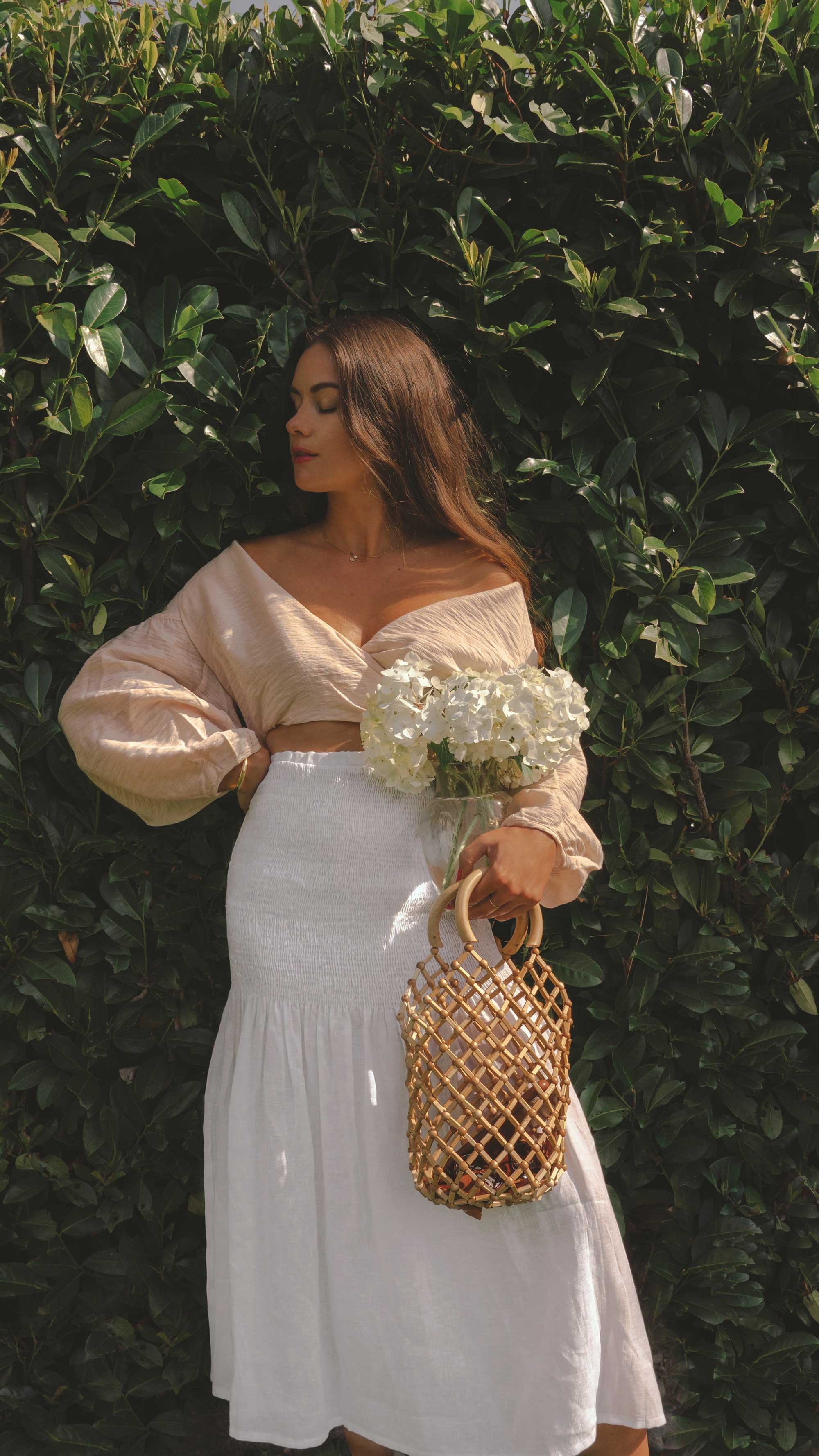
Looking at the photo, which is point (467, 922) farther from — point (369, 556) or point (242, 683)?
point (369, 556)

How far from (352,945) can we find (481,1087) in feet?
1.20

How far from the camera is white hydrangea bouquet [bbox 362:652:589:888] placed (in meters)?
1.67

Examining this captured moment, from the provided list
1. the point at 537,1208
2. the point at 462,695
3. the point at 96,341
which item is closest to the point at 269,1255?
the point at 537,1208

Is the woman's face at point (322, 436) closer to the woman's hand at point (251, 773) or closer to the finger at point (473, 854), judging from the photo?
the woman's hand at point (251, 773)

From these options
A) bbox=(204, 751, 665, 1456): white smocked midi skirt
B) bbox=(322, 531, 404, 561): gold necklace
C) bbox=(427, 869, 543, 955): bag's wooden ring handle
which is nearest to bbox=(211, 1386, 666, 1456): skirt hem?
bbox=(204, 751, 665, 1456): white smocked midi skirt

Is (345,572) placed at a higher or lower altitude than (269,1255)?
higher

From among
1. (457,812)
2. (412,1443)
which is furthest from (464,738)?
(412,1443)

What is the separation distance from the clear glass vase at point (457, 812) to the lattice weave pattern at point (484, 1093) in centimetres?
15

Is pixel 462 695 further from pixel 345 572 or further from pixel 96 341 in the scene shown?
pixel 96 341

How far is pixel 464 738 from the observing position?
5.43ft

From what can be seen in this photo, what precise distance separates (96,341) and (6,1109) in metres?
1.46

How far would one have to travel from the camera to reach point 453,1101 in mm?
1630

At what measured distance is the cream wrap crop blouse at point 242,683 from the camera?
→ 1.95 metres

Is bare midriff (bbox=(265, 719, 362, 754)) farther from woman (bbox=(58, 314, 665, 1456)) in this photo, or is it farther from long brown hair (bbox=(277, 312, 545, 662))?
long brown hair (bbox=(277, 312, 545, 662))
